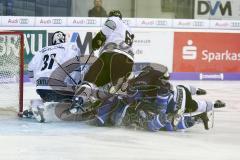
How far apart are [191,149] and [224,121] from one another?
1902 mm

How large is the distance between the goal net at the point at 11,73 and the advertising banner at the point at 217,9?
19.0ft

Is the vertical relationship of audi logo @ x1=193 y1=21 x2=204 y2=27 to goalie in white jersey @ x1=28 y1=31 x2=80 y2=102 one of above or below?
above

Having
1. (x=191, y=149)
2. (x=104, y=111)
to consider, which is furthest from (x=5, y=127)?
(x=191, y=149)

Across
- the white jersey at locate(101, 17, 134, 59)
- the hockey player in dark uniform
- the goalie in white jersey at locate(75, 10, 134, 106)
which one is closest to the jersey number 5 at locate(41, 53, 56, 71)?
the goalie in white jersey at locate(75, 10, 134, 106)

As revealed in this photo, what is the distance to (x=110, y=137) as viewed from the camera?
5.73 meters

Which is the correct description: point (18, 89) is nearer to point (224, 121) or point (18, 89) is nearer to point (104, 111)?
point (104, 111)

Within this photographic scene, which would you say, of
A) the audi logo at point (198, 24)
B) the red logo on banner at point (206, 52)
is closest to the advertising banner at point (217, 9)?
the audi logo at point (198, 24)

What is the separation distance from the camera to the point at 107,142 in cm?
547

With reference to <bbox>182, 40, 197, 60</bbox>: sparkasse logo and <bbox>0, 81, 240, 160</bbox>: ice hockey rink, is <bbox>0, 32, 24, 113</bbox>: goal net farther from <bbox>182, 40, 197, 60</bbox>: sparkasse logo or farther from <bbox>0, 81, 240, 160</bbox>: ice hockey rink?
<bbox>182, 40, 197, 60</bbox>: sparkasse logo

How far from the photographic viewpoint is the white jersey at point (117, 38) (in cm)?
649

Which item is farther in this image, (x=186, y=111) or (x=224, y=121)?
(x=224, y=121)

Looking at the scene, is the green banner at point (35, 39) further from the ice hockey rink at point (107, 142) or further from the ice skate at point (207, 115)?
the ice skate at point (207, 115)

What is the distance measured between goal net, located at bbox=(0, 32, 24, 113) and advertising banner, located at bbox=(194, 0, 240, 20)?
5.78 meters

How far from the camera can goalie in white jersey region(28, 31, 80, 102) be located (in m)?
6.65
